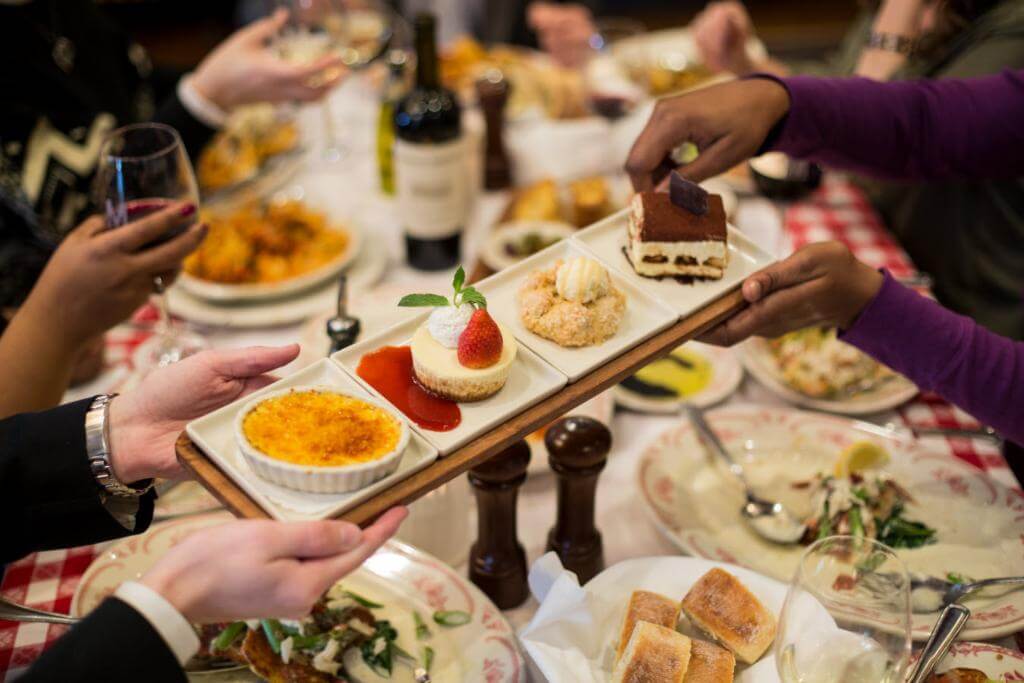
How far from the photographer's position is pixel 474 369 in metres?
1.30

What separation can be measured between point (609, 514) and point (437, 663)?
0.50 meters

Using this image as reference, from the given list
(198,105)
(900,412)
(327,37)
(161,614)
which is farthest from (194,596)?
(327,37)

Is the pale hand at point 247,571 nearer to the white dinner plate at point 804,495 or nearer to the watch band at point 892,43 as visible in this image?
the white dinner plate at point 804,495

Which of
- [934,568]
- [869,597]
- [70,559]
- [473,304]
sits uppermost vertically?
[473,304]

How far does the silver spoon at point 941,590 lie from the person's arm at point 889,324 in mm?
297

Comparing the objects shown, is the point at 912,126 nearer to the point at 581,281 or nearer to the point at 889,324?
the point at 889,324

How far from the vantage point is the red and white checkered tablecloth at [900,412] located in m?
1.43

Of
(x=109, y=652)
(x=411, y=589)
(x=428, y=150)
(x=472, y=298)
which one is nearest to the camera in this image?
(x=109, y=652)

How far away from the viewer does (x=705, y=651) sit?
1.30 metres

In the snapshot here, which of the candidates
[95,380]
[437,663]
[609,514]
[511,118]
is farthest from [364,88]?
[437,663]

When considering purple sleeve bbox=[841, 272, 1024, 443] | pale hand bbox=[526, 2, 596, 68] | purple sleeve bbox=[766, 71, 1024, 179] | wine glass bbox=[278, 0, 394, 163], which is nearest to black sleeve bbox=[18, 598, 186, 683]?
purple sleeve bbox=[841, 272, 1024, 443]

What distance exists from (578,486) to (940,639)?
0.59m

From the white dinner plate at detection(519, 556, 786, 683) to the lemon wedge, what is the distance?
1.17 ft

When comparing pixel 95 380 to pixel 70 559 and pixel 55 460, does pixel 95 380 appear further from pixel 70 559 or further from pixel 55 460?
pixel 55 460
